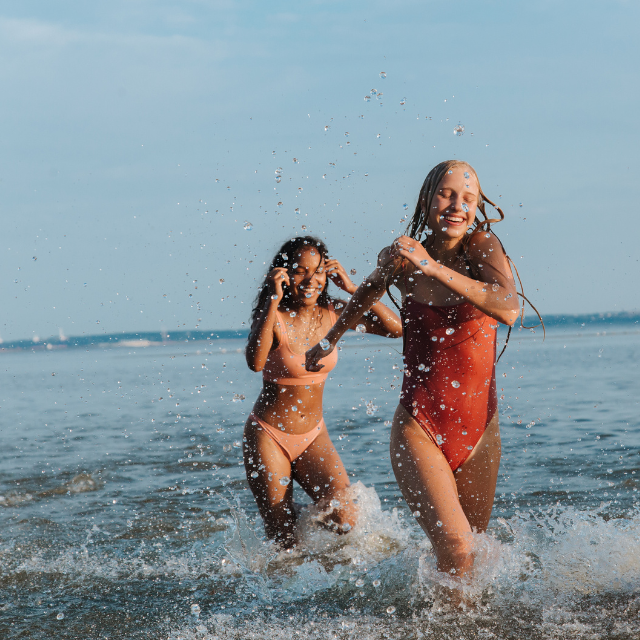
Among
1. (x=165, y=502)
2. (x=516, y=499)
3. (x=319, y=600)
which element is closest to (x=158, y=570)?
(x=319, y=600)

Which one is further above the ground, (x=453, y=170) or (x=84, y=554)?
(x=453, y=170)

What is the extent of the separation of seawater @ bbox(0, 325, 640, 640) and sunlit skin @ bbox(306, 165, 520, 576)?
7.7 inches

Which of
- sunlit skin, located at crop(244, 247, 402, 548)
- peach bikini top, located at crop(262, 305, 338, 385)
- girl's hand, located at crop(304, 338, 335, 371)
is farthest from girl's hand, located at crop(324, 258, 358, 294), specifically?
girl's hand, located at crop(304, 338, 335, 371)

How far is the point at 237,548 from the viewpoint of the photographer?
209 inches

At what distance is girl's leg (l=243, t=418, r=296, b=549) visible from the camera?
4.88m

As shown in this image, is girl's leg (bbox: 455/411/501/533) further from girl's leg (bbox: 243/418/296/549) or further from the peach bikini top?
girl's leg (bbox: 243/418/296/549)

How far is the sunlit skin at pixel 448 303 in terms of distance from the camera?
132 inches

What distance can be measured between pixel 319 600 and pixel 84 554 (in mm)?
2223

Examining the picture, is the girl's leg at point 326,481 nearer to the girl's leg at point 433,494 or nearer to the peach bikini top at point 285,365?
the peach bikini top at point 285,365

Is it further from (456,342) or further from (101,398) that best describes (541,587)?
(101,398)

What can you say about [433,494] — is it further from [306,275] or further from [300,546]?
[306,275]

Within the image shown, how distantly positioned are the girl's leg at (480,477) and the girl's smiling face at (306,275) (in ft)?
5.74

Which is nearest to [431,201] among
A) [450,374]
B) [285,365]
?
[450,374]

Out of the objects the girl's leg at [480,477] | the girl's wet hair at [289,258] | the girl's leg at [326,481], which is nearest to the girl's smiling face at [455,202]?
the girl's leg at [480,477]
